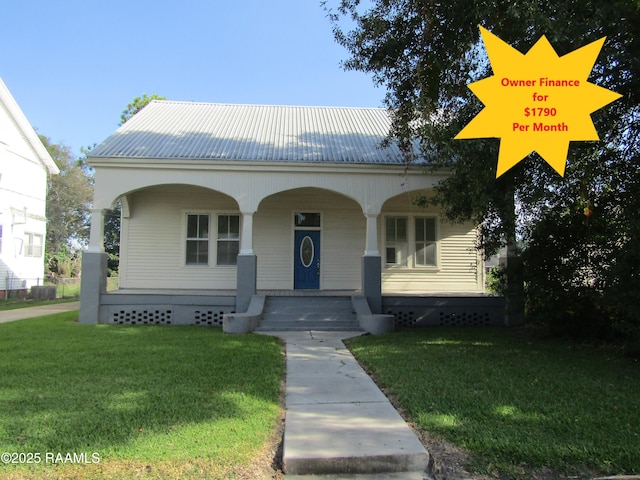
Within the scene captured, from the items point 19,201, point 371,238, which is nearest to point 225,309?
point 371,238

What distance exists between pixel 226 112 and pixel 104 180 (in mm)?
6452

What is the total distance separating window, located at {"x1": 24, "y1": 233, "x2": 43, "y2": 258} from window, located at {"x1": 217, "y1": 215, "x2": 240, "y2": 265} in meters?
12.4

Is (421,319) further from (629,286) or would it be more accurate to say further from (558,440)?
(558,440)

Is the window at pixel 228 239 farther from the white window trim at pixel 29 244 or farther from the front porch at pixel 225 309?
the white window trim at pixel 29 244

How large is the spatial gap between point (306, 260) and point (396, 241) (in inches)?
115

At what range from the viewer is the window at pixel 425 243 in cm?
1418

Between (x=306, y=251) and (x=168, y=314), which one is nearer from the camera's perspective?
(x=168, y=314)

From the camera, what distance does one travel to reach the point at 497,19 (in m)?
6.68

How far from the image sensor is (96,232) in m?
11.1

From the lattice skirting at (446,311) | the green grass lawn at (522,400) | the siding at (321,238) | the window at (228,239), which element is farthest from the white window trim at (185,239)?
the green grass lawn at (522,400)

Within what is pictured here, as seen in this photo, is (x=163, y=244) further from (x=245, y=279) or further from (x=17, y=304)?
(x=17, y=304)

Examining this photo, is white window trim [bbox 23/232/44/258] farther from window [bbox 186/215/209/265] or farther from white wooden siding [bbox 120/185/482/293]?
window [bbox 186/215/209/265]

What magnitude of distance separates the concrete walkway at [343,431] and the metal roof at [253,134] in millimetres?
6812

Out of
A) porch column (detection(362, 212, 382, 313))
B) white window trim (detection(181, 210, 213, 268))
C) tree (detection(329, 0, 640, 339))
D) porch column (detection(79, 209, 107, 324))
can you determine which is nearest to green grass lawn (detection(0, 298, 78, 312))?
porch column (detection(79, 209, 107, 324))
